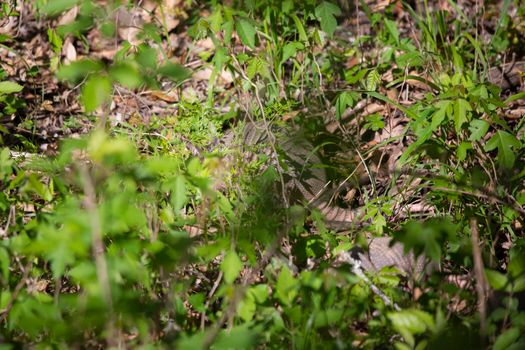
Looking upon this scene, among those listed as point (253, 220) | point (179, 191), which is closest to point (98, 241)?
point (179, 191)

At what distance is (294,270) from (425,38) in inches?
75.8

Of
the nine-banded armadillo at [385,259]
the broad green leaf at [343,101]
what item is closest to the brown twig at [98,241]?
the nine-banded armadillo at [385,259]

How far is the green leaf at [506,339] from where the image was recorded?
5.54 ft

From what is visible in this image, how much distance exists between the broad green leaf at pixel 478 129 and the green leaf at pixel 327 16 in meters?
0.81

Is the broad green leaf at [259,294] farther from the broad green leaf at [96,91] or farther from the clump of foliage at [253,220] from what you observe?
the broad green leaf at [96,91]

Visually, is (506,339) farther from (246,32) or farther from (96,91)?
(246,32)

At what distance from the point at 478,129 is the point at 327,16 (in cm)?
90

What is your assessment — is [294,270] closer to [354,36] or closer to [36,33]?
[354,36]

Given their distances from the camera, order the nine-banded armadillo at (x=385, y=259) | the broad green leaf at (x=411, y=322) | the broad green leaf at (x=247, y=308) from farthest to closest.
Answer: the nine-banded armadillo at (x=385, y=259) → the broad green leaf at (x=247, y=308) → the broad green leaf at (x=411, y=322)

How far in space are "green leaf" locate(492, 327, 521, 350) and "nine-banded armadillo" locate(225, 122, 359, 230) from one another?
3.53 ft

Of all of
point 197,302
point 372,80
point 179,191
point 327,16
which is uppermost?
point 327,16

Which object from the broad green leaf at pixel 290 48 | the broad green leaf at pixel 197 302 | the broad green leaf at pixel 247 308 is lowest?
the broad green leaf at pixel 197 302

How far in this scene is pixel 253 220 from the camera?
2.36 m

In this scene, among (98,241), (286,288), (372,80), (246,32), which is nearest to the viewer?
(98,241)
